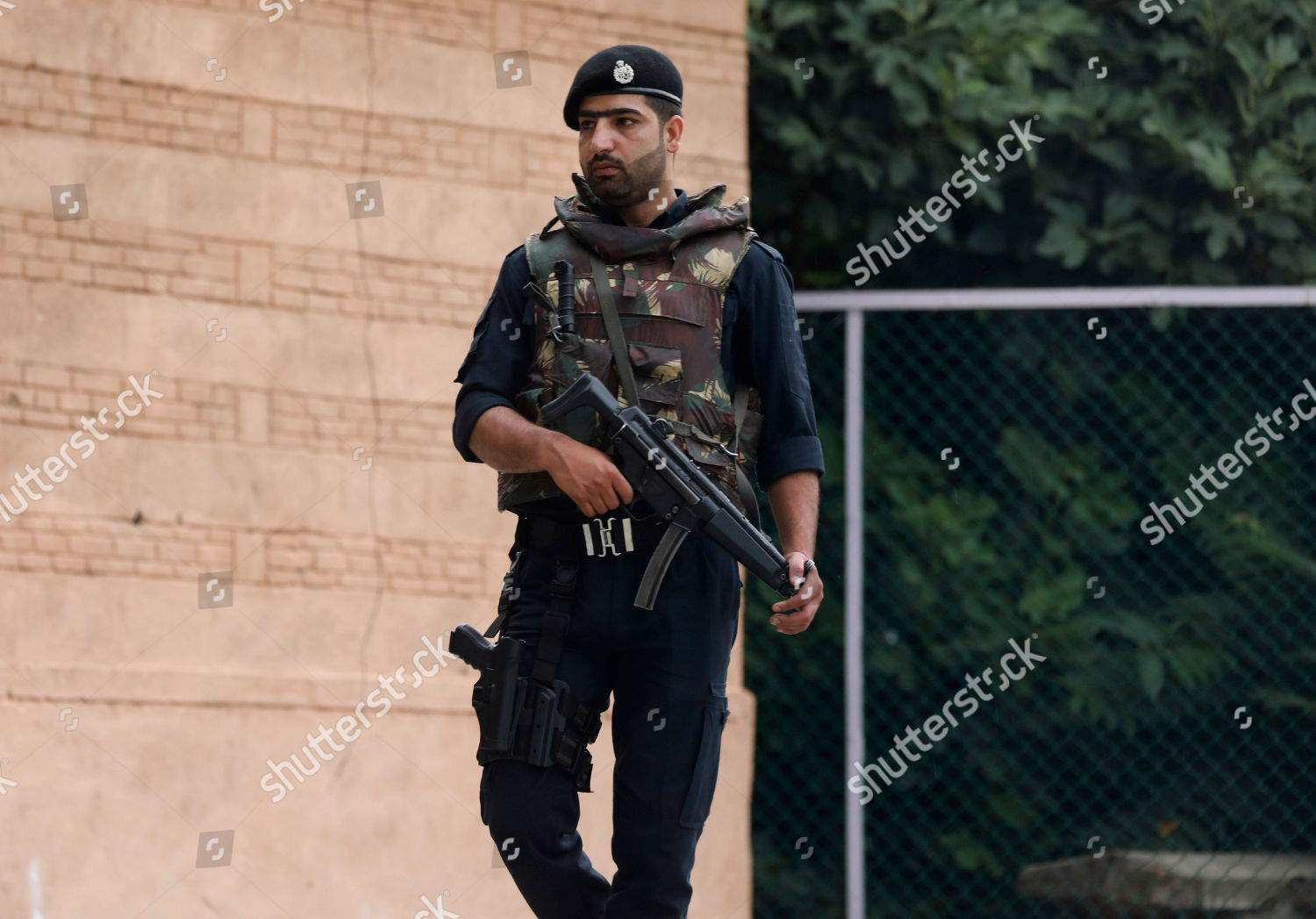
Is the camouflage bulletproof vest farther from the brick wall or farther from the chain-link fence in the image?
the chain-link fence

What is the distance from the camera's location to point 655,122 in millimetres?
3340

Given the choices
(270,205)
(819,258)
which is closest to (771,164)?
(819,258)

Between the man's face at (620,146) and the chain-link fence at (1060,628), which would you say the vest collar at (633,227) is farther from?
the chain-link fence at (1060,628)

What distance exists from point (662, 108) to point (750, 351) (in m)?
0.52

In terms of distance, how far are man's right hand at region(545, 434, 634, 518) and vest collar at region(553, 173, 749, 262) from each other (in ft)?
1.45

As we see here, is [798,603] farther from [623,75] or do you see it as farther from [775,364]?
[623,75]

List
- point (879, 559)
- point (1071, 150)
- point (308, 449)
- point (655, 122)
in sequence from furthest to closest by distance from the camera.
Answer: point (1071, 150)
point (879, 559)
point (308, 449)
point (655, 122)

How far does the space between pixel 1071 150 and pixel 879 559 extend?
73.1 inches

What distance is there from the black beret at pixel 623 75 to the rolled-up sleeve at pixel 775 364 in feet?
1.29

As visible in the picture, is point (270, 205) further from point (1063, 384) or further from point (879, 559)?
point (1063, 384)

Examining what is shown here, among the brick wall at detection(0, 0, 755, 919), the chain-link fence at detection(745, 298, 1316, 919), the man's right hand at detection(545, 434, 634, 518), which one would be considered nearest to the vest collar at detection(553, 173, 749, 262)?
the man's right hand at detection(545, 434, 634, 518)

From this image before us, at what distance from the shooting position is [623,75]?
129 inches

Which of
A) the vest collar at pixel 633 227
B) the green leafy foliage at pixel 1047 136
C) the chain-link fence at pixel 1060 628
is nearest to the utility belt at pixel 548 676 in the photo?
the vest collar at pixel 633 227

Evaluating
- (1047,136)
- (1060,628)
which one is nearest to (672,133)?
(1060,628)
